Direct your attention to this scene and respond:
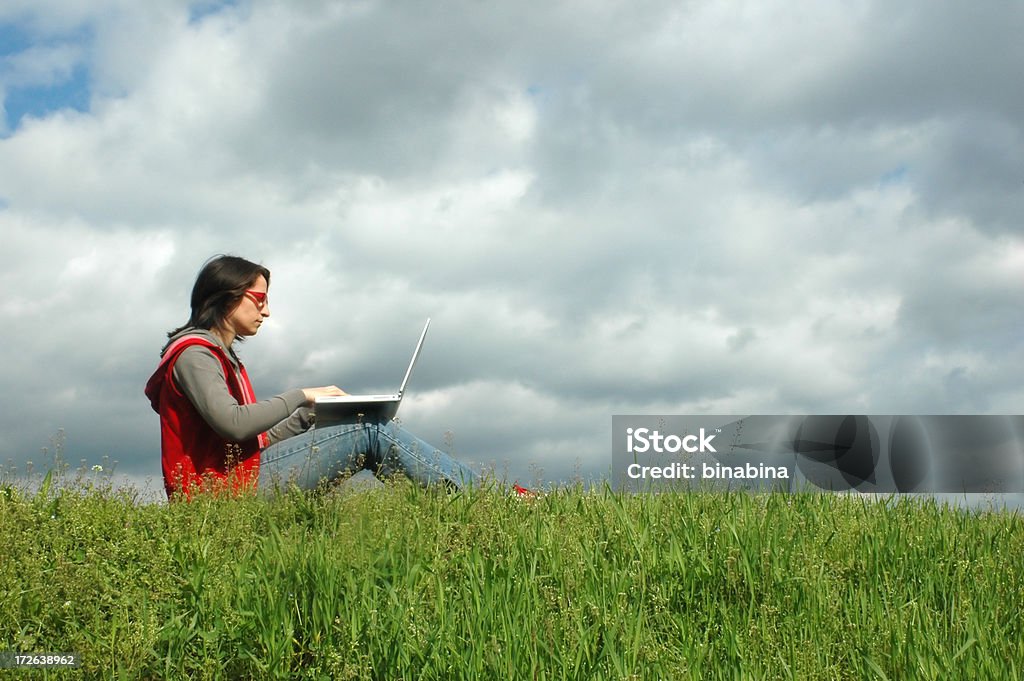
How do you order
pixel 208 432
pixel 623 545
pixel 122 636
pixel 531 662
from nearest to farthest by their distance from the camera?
pixel 531 662 → pixel 122 636 → pixel 623 545 → pixel 208 432

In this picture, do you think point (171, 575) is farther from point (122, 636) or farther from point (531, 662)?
point (531, 662)

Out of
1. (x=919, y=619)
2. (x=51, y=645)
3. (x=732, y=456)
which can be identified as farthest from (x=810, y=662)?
(x=732, y=456)

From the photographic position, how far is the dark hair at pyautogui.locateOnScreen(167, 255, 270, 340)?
623 cm

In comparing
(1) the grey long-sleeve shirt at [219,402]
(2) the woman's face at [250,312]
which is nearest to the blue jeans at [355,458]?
(1) the grey long-sleeve shirt at [219,402]

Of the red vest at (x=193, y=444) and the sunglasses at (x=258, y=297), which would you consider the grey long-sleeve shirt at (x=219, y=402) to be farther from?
the sunglasses at (x=258, y=297)

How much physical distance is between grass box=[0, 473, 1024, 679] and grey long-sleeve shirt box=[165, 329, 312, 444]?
0.49 m

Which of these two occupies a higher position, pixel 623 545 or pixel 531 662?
pixel 623 545

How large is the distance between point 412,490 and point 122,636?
227cm

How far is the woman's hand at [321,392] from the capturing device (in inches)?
237

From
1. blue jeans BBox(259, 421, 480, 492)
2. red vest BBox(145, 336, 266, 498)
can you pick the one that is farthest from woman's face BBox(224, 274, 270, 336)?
blue jeans BBox(259, 421, 480, 492)

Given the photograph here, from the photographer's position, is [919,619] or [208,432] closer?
[919,619]

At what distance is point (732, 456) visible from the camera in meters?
10.8

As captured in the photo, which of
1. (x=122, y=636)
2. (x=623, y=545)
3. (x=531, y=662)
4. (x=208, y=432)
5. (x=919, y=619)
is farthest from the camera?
(x=208, y=432)

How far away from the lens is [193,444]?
19.9ft
